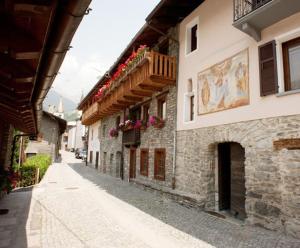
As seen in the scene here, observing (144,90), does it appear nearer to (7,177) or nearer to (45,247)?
(7,177)

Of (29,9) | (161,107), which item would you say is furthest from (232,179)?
(29,9)

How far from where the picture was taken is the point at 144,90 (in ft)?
43.2

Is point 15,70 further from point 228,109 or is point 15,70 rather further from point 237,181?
point 237,181

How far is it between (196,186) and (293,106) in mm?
4817

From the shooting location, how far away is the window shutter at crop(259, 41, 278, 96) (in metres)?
6.95

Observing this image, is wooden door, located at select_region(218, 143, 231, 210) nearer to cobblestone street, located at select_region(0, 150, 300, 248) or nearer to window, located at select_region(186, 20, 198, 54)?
cobblestone street, located at select_region(0, 150, 300, 248)

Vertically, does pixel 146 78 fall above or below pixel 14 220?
above

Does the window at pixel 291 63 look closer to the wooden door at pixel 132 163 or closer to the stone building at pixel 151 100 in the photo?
the stone building at pixel 151 100

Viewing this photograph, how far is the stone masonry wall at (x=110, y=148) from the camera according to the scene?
19703 millimetres

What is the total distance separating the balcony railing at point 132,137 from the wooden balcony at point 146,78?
6.61 ft

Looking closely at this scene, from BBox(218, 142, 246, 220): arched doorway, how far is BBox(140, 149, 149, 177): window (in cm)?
574

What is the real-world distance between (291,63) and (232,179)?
4233 millimetres

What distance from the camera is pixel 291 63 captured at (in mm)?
6848

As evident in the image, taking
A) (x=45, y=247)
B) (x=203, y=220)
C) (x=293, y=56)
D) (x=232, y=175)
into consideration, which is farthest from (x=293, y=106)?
(x=45, y=247)
